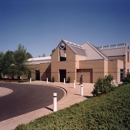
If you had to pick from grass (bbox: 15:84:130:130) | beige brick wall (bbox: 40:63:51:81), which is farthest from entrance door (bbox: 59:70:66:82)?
grass (bbox: 15:84:130:130)

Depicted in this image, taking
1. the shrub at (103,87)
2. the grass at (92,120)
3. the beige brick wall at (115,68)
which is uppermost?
the beige brick wall at (115,68)

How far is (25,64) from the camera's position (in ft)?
104

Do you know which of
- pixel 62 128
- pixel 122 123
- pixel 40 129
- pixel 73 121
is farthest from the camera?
pixel 122 123

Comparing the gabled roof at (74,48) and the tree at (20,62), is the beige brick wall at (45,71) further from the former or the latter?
the gabled roof at (74,48)

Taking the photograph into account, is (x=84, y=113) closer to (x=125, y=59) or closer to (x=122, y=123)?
(x=122, y=123)

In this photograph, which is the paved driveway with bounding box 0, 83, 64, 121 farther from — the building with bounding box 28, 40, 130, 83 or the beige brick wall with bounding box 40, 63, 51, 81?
the beige brick wall with bounding box 40, 63, 51, 81

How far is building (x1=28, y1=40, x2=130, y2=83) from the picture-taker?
24.2 meters

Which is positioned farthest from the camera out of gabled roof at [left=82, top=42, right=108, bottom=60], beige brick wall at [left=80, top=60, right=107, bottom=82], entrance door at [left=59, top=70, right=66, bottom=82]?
entrance door at [left=59, top=70, right=66, bottom=82]

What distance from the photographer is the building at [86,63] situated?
79.3 ft

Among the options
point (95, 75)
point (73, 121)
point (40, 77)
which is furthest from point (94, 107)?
point (40, 77)

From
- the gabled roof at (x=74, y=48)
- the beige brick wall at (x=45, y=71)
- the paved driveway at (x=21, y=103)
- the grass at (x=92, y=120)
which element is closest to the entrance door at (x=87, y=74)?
the gabled roof at (x=74, y=48)

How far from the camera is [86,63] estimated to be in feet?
83.7

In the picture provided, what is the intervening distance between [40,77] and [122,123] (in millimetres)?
29470

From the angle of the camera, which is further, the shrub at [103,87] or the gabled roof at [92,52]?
the gabled roof at [92,52]
